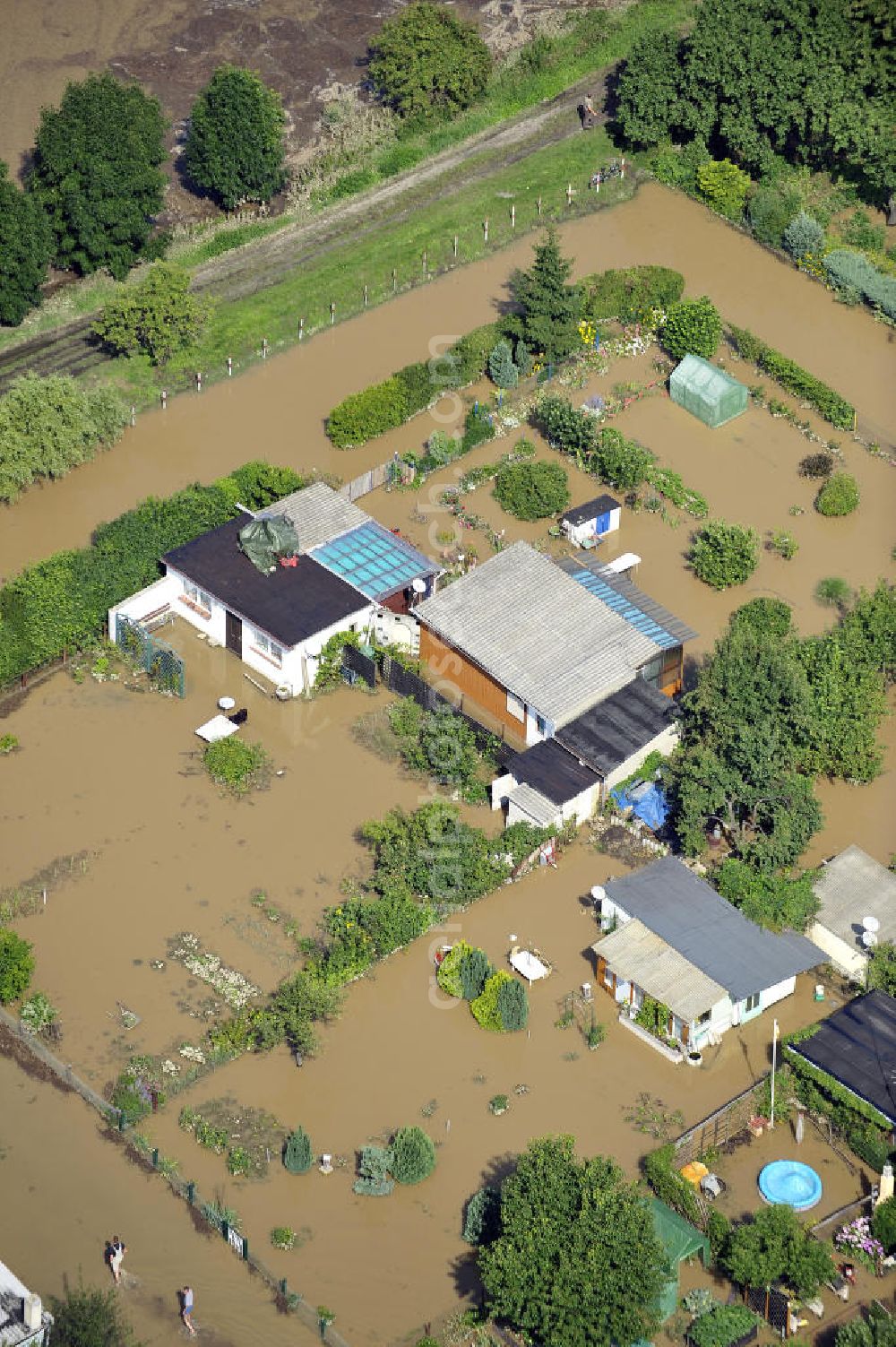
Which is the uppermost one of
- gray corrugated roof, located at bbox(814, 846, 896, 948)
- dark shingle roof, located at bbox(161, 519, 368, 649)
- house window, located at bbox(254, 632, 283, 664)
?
dark shingle roof, located at bbox(161, 519, 368, 649)

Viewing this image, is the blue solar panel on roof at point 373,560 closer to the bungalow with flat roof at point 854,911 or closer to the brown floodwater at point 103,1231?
the bungalow with flat roof at point 854,911

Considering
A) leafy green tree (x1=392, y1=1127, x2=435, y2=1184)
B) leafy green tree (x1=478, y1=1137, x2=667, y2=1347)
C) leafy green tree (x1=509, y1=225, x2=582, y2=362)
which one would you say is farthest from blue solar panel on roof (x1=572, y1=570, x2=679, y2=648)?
leafy green tree (x1=478, y1=1137, x2=667, y2=1347)

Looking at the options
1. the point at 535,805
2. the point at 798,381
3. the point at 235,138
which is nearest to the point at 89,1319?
the point at 535,805

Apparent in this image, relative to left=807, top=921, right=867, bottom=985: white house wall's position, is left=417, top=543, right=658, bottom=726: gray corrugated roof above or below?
above

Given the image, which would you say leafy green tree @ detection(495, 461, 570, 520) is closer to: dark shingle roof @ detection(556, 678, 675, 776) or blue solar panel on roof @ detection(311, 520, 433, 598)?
blue solar panel on roof @ detection(311, 520, 433, 598)

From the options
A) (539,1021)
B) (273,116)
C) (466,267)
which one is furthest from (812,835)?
(273,116)

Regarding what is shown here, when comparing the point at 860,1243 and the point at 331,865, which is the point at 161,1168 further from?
the point at 860,1243

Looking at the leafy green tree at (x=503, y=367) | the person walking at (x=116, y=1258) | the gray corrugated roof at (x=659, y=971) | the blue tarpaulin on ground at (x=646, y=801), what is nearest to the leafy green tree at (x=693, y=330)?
the leafy green tree at (x=503, y=367)

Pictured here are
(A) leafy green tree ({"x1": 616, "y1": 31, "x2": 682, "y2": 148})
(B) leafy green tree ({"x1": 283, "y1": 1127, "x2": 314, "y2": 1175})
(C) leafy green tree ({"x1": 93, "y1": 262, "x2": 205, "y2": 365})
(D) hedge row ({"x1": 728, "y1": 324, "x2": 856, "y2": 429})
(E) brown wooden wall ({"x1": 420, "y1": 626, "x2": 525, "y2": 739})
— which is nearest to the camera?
(B) leafy green tree ({"x1": 283, "y1": 1127, "x2": 314, "y2": 1175})
